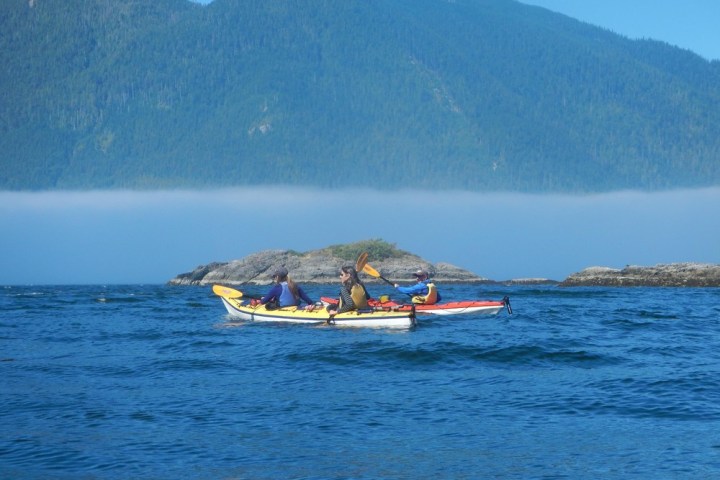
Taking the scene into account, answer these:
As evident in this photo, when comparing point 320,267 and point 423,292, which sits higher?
point 320,267

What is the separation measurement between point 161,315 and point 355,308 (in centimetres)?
1779

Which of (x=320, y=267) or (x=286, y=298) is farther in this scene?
(x=320, y=267)

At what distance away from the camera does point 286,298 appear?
36750 millimetres

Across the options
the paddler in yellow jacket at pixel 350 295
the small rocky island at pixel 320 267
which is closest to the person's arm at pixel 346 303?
the paddler in yellow jacket at pixel 350 295

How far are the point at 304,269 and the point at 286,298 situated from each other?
103286 millimetres

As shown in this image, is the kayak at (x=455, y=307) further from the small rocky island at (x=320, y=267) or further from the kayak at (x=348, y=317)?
the small rocky island at (x=320, y=267)

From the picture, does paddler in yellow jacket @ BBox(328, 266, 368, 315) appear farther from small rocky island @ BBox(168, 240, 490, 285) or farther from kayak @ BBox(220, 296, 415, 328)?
small rocky island @ BBox(168, 240, 490, 285)

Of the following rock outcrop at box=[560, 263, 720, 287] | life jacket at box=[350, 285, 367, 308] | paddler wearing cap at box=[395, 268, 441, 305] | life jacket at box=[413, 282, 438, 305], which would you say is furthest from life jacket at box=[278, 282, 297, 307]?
rock outcrop at box=[560, 263, 720, 287]

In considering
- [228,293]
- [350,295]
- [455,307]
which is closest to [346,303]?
[350,295]

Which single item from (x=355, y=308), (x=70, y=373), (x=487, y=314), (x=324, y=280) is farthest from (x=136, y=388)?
(x=324, y=280)

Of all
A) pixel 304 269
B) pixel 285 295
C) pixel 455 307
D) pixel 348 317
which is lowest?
pixel 348 317

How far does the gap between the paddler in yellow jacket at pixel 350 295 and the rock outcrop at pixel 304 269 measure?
97486mm

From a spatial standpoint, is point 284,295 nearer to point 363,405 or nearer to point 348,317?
point 348,317

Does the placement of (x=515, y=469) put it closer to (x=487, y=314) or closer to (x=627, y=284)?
(x=487, y=314)
